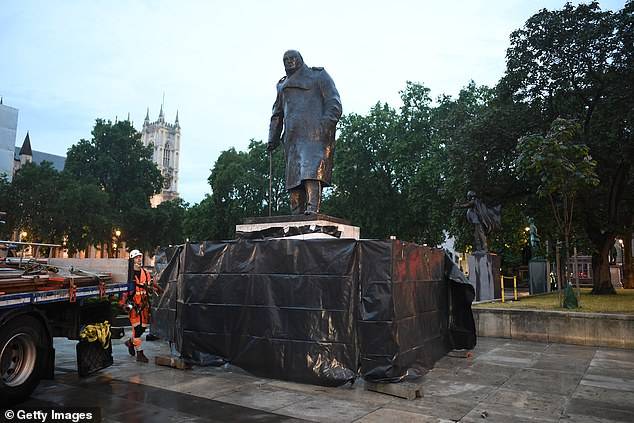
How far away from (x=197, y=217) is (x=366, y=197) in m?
16.8

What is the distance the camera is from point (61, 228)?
3784cm

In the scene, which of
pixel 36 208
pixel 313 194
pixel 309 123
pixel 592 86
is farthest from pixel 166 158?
pixel 313 194

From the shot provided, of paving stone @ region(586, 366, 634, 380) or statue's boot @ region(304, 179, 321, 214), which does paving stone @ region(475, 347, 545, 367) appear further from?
statue's boot @ region(304, 179, 321, 214)

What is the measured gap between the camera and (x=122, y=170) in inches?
1999

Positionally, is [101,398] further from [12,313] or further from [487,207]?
[487,207]

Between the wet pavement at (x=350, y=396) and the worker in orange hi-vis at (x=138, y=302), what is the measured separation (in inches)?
17.6

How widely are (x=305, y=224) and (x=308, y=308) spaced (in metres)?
2.47

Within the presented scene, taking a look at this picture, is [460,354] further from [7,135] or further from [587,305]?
[7,135]

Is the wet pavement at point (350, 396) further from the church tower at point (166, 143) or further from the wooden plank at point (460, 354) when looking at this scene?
the church tower at point (166, 143)

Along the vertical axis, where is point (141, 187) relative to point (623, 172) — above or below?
above

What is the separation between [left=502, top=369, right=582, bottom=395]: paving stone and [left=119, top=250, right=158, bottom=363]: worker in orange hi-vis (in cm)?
590

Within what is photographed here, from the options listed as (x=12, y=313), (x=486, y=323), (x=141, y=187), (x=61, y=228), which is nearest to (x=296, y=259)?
(x=12, y=313)

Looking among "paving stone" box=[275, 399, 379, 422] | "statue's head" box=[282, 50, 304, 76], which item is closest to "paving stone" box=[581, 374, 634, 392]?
"paving stone" box=[275, 399, 379, 422]

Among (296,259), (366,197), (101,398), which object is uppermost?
(366,197)
